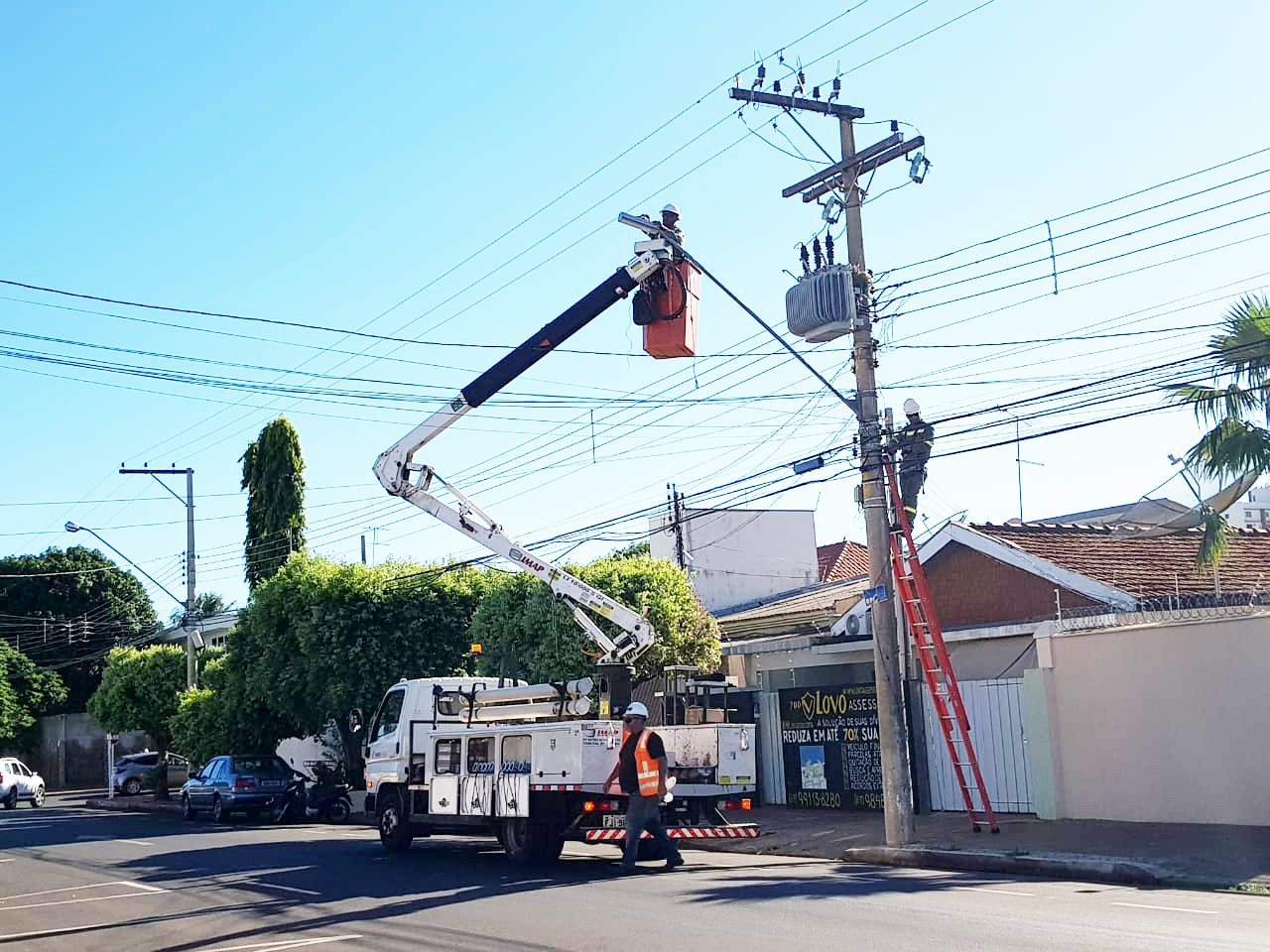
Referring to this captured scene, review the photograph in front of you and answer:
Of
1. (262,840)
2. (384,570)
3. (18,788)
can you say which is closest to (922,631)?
(262,840)

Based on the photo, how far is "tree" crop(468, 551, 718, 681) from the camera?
2434cm

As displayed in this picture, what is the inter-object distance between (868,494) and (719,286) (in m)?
3.27

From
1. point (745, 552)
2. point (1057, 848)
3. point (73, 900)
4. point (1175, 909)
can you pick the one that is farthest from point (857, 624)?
point (745, 552)

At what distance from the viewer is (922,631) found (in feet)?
58.2

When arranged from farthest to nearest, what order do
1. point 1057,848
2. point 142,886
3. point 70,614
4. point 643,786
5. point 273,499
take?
point 70,614 → point 273,499 → point 142,886 → point 1057,848 → point 643,786

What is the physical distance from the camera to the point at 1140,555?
23.0 meters

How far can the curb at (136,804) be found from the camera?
36.6 metres

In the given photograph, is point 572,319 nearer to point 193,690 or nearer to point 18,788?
point 193,690

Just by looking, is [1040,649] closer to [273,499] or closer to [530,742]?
[530,742]

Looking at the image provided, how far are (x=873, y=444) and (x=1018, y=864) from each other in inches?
211

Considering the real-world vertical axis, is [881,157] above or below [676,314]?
above

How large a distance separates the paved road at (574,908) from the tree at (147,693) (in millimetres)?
23861

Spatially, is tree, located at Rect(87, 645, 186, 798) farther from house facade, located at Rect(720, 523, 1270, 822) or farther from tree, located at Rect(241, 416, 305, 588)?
house facade, located at Rect(720, 523, 1270, 822)

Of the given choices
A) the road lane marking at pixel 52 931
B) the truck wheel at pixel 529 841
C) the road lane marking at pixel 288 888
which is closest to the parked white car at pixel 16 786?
the road lane marking at pixel 288 888
